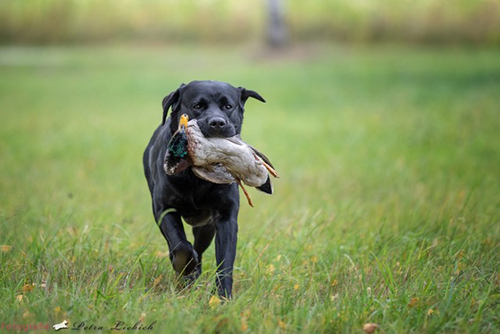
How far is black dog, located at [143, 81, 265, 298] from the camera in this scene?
393 cm

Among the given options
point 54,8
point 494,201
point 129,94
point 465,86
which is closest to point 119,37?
point 54,8

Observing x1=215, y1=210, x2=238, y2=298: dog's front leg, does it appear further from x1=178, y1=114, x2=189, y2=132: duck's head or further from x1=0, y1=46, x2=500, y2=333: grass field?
x1=178, y1=114, x2=189, y2=132: duck's head

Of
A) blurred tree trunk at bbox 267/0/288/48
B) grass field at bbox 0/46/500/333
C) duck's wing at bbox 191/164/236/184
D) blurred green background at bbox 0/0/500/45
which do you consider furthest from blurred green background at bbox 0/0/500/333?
blurred green background at bbox 0/0/500/45

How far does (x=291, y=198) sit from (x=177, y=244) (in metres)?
3.43

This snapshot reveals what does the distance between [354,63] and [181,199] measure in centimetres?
2014

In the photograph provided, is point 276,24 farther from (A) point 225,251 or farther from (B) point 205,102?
(A) point 225,251

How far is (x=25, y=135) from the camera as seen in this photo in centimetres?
1159

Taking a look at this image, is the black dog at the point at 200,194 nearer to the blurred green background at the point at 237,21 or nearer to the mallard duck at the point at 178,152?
Result: the mallard duck at the point at 178,152

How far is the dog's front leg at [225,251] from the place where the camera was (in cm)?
381

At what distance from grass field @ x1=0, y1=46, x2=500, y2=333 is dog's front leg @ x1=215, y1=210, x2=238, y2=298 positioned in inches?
3.9

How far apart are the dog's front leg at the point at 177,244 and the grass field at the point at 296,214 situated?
5.5 inches

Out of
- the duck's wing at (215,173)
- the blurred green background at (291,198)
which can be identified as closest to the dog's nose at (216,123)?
the duck's wing at (215,173)

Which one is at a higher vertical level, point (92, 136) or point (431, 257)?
point (431, 257)

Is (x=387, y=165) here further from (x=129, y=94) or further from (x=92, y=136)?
(x=129, y=94)
